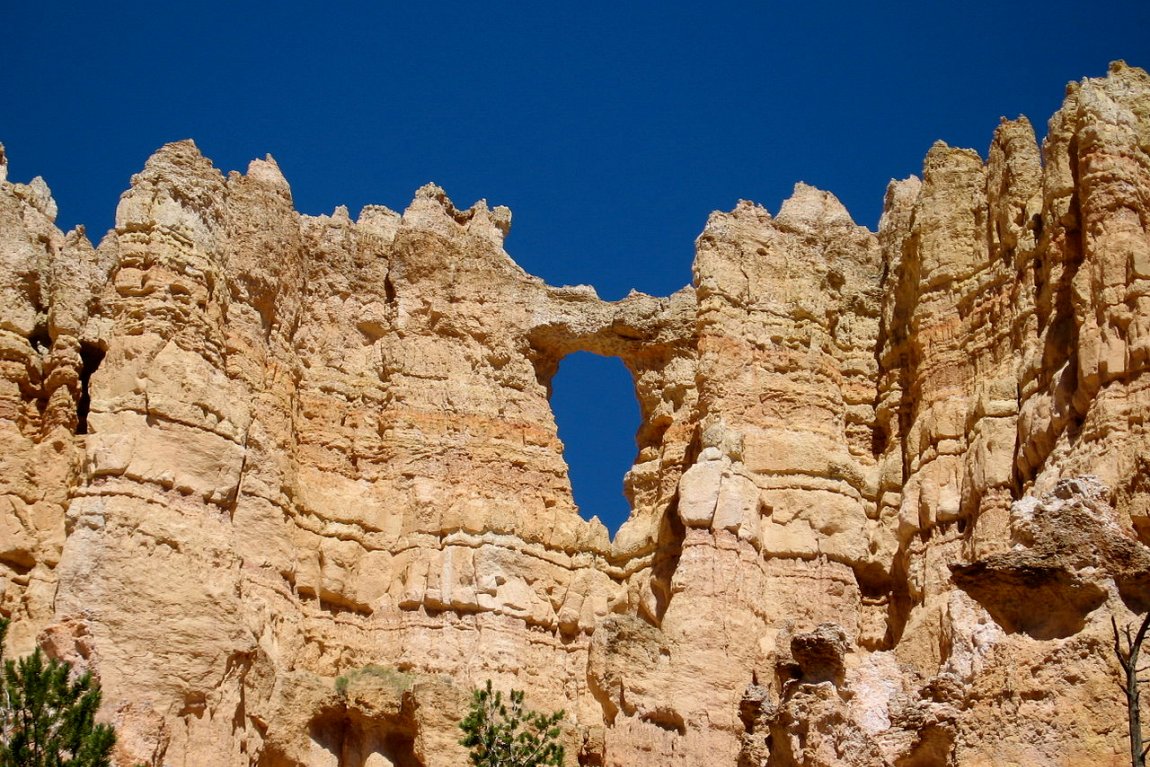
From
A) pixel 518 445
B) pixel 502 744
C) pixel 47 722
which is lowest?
pixel 47 722

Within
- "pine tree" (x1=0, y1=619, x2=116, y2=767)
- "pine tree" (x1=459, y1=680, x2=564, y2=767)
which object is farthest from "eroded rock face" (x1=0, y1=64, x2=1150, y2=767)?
"pine tree" (x1=0, y1=619, x2=116, y2=767)

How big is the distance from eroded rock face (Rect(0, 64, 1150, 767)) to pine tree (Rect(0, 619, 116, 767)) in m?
3.80

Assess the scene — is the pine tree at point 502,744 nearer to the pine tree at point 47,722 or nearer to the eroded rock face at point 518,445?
the eroded rock face at point 518,445

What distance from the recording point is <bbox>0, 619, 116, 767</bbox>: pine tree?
690 inches

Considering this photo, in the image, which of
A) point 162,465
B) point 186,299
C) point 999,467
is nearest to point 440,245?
point 186,299

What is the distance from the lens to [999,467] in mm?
24688

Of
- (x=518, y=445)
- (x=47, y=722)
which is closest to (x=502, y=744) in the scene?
(x=47, y=722)

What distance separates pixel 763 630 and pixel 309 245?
10.7 meters

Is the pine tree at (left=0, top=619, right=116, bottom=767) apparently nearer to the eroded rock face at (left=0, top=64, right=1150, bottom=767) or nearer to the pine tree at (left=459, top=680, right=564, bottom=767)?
the eroded rock face at (left=0, top=64, right=1150, bottom=767)

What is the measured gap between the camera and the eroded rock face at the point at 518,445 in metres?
23.4

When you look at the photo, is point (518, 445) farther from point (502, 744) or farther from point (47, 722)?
point (47, 722)

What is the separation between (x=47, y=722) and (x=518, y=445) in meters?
12.8

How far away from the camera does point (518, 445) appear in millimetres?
29688

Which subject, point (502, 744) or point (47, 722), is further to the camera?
point (502, 744)
